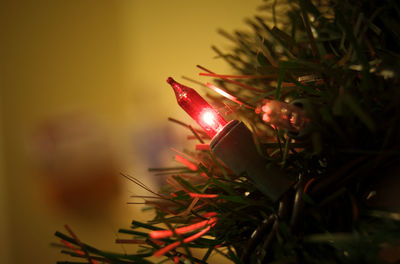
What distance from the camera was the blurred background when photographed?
0.92 metres

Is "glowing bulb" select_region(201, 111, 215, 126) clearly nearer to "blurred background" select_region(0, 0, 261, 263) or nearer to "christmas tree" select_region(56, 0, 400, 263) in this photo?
"christmas tree" select_region(56, 0, 400, 263)

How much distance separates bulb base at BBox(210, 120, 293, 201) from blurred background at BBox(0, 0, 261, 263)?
2.17ft

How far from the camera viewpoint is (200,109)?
243 millimetres

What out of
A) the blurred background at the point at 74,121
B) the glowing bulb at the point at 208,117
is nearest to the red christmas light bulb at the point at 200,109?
the glowing bulb at the point at 208,117

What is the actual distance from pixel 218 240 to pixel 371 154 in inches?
5.0

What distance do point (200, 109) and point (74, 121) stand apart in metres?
0.90

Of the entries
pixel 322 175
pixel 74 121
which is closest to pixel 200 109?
pixel 322 175

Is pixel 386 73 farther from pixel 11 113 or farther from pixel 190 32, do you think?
pixel 11 113

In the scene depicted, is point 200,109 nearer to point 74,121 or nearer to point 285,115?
point 285,115

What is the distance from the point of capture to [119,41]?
3.68ft

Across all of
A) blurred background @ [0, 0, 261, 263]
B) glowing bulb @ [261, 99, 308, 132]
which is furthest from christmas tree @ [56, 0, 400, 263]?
blurred background @ [0, 0, 261, 263]

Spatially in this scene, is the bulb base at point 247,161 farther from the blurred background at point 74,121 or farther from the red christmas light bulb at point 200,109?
the blurred background at point 74,121

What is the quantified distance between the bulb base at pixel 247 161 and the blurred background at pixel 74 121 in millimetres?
660

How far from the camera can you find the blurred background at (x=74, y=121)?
0.92 m
